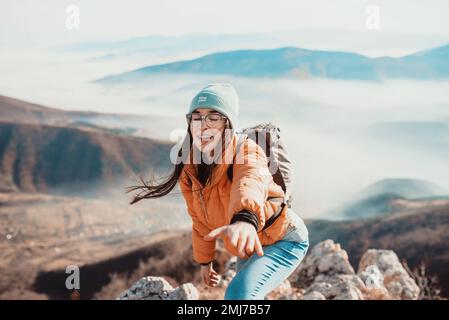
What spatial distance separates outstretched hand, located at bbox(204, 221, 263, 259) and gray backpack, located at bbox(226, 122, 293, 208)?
0.72m

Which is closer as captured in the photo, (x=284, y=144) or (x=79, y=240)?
(x=284, y=144)

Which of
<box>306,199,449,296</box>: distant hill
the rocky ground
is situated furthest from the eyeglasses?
<box>306,199,449,296</box>: distant hill

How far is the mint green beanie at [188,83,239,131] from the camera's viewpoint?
3.02m

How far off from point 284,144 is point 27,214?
Result: 322 ft

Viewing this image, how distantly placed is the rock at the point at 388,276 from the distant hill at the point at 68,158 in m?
91.1

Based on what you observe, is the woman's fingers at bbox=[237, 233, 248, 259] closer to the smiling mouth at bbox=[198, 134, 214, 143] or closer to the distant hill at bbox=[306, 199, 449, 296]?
the smiling mouth at bbox=[198, 134, 214, 143]

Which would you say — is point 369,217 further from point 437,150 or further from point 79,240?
point 79,240

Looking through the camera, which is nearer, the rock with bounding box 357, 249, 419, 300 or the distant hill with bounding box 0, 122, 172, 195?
the rock with bounding box 357, 249, 419, 300

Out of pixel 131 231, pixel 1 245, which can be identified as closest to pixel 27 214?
pixel 1 245

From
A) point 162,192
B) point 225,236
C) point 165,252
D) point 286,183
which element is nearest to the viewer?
point 225,236

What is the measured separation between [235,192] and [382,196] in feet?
190

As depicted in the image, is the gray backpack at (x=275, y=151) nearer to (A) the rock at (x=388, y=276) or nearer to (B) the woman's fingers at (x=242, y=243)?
(B) the woman's fingers at (x=242, y=243)

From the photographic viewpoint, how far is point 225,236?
2.32 m

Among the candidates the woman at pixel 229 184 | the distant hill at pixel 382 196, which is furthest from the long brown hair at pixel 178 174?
the distant hill at pixel 382 196
